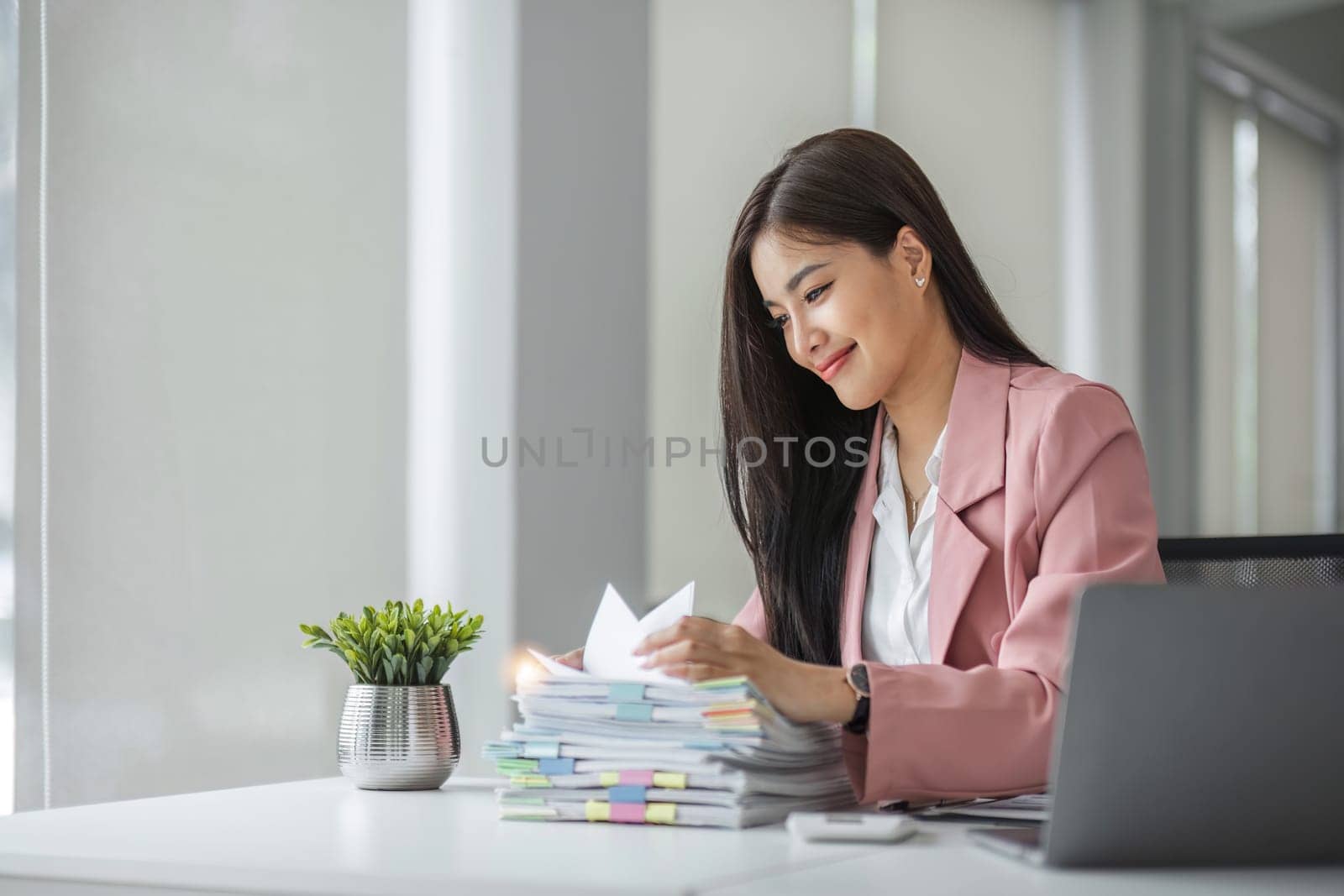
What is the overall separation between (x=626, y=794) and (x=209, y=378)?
1609 millimetres

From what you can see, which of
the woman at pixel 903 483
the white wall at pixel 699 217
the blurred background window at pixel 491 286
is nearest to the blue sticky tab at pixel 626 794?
the woman at pixel 903 483

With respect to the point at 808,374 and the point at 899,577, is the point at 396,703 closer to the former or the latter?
the point at 899,577

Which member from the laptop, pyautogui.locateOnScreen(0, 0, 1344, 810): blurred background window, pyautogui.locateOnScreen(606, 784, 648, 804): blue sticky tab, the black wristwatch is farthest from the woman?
pyautogui.locateOnScreen(0, 0, 1344, 810): blurred background window

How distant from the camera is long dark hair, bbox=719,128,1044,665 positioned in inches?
Result: 63.4

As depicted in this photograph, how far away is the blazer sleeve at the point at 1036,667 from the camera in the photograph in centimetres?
114

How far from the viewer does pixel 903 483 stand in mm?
1691

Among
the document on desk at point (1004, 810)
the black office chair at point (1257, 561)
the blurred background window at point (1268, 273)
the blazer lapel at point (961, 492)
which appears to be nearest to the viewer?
the document on desk at point (1004, 810)

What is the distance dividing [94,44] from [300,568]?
99 cm

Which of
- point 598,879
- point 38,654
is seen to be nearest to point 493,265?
point 38,654

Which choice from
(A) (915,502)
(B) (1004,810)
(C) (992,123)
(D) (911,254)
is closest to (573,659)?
(B) (1004,810)

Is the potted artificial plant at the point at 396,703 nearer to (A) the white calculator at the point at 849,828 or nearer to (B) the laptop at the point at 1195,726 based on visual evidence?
(A) the white calculator at the point at 849,828

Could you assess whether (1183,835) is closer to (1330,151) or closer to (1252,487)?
(1252,487)

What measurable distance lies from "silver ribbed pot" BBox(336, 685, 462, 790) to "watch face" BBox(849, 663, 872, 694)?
47 centimetres
